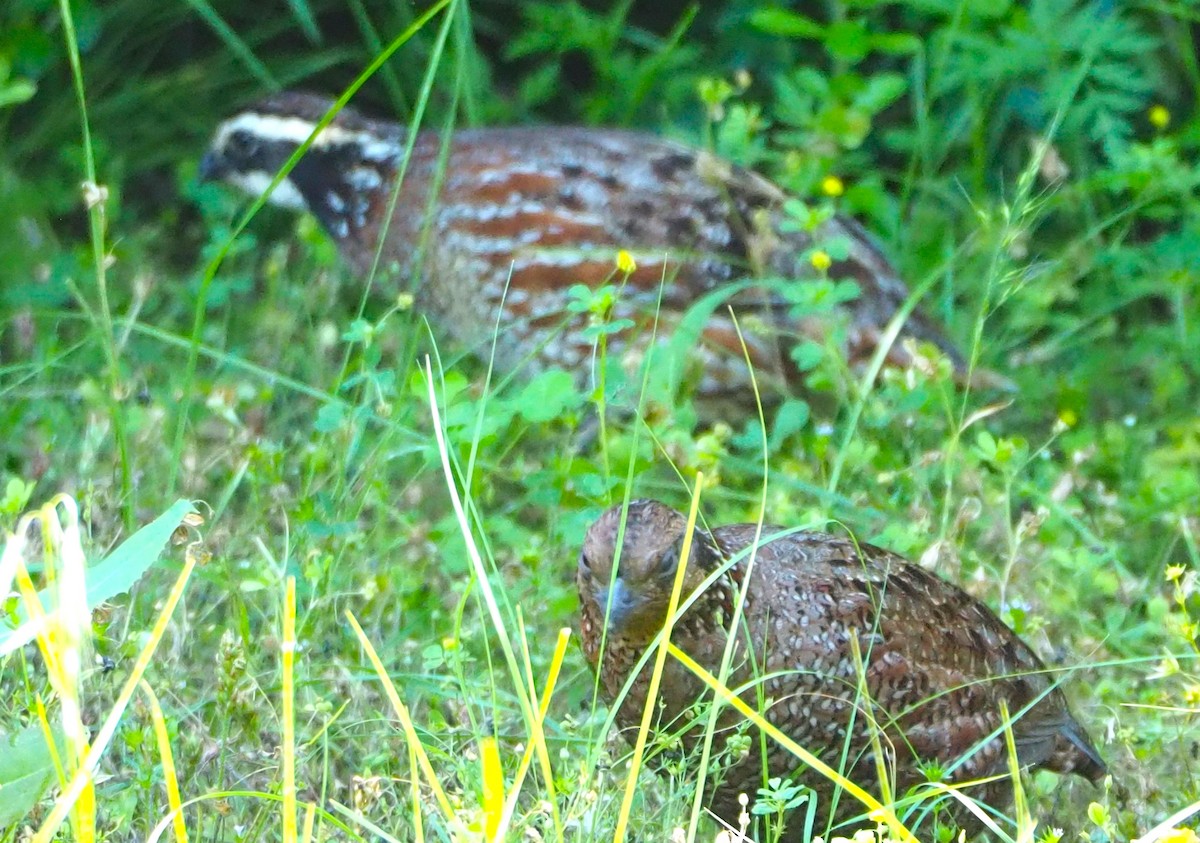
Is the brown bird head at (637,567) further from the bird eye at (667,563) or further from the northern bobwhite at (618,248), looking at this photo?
the northern bobwhite at (618,248)

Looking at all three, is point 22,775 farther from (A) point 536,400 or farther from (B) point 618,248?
(B) point 618,248

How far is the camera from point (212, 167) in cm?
612

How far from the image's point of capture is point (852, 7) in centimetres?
617

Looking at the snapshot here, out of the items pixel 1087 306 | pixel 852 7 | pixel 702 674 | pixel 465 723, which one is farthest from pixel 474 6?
pixel 702 674

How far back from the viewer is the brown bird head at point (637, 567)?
117 inches

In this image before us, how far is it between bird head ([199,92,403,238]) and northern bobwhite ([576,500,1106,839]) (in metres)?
2.77

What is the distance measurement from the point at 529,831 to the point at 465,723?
2.04 feet

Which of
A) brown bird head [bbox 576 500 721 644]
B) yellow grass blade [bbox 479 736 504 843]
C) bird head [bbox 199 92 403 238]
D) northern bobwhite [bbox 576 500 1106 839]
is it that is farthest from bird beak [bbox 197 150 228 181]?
yellow grass blade [bbox 479 736 504 843]

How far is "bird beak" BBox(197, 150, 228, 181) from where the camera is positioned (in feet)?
20.1

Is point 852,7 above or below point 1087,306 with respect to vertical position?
above

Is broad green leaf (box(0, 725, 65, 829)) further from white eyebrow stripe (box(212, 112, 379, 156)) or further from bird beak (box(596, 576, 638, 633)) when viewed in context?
white eyebrow stripe (box(212, 112, 379, 156))

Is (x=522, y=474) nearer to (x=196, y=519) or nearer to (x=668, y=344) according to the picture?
(x=668, y=344)

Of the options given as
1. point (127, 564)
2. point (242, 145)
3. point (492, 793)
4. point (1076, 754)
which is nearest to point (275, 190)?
point (242, 145)

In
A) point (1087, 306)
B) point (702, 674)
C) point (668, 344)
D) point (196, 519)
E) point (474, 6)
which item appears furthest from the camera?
point (474, 6)
